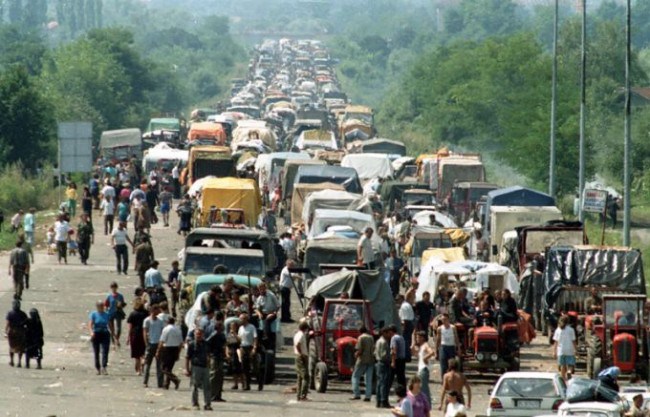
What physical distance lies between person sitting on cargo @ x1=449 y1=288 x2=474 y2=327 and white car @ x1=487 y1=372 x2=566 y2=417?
5969mm

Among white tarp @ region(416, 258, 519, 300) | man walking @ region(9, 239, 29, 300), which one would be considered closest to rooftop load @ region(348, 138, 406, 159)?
man walking @ region(9, 239, 29, 300)

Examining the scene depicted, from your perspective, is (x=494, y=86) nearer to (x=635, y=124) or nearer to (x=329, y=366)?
(x=635, y=124)

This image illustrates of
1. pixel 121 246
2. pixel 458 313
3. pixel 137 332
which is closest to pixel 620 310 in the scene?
pixel 458 313

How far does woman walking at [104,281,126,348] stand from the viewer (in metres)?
34.5

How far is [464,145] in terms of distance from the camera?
331 feet

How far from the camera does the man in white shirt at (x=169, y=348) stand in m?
31.2

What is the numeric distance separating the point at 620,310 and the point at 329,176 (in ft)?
82.3

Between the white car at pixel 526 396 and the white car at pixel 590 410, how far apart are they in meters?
1.50

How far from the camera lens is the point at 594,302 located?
1439 inches

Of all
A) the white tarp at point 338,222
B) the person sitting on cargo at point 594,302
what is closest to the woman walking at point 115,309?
the person sitting on cargo at point 594,302


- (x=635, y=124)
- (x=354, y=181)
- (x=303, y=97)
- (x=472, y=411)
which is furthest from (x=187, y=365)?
(x=303, y=97)

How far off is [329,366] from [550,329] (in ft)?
23.9

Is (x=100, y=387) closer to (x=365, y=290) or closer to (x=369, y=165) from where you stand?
(x=365, y=290)

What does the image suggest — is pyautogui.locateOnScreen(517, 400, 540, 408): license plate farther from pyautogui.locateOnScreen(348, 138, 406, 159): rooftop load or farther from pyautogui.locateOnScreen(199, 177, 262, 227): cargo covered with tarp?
pyautogui.locateOnScreen(348, 138, 406, 159): rooftop load
